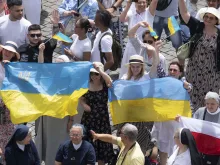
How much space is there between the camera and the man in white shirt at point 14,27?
13.3 m

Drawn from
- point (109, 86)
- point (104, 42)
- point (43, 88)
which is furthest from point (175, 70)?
point (43, 88)

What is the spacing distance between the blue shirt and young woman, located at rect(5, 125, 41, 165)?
41cm

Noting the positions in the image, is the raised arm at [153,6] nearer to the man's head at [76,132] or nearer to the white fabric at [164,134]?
the white fabric at [164,134]

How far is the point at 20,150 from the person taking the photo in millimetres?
11523

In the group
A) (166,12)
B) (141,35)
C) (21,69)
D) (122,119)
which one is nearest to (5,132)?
(21,69)

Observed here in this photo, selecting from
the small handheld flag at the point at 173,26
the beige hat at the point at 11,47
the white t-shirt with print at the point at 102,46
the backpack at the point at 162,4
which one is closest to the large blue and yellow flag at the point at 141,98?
the white t-shirt with print at the point at 102,46

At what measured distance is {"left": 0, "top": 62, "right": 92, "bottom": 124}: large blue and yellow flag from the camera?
1191cm

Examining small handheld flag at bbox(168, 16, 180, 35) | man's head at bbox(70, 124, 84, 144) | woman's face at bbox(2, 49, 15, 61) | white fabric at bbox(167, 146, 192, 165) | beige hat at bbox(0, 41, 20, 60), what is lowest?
white fabric at bbox(167, 146, 192, 165)

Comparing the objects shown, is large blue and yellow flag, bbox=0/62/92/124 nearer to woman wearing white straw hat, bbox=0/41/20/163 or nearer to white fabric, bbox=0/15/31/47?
woman wearing white straw hat, bbox=0/41/20/163

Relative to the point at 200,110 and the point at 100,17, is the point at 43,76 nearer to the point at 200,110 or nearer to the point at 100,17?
the point at 100,17

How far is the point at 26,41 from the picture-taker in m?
13.4

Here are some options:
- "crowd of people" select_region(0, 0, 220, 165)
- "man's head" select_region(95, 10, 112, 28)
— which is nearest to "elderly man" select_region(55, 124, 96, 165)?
"crowd of people" select_region(0, 0, 220, 165)

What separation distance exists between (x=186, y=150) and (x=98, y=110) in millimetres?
1918

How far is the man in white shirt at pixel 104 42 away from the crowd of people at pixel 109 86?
0.05 feet
